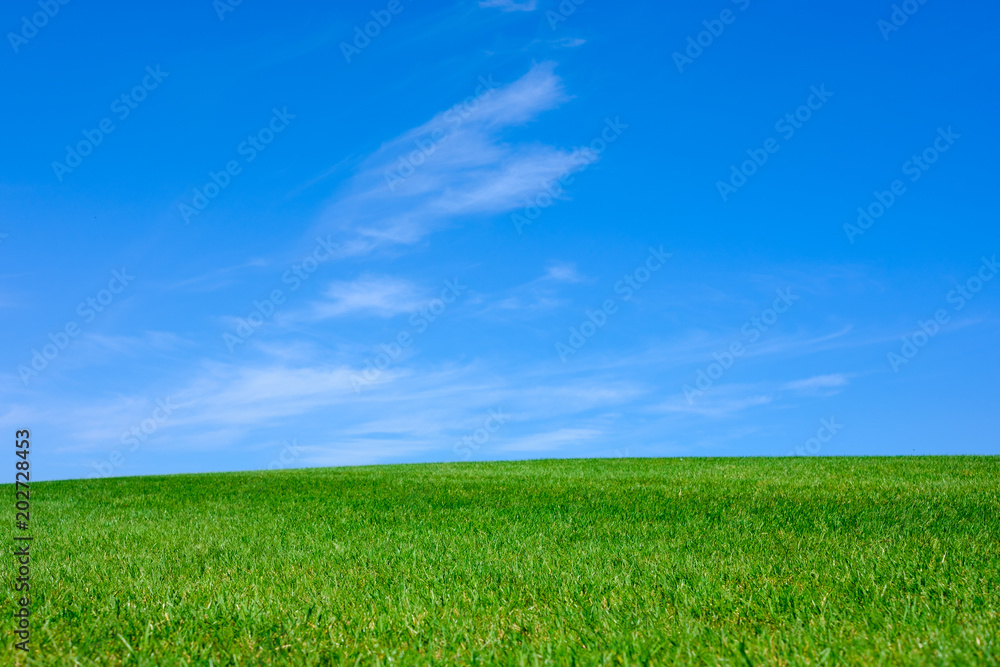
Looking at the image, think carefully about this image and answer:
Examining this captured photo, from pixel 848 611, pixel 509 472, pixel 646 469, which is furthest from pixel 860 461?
pixel 848 611

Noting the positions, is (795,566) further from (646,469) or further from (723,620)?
(646,469)

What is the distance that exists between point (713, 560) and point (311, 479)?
1416cm

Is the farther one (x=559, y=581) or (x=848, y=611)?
(x=559, y=581)

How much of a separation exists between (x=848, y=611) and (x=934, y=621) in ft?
1.72

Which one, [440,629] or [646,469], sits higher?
[646,469]

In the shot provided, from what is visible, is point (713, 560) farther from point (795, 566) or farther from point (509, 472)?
point (509, 472)

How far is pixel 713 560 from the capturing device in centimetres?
687

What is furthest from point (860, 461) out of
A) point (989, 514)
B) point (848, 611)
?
point (848, 611)

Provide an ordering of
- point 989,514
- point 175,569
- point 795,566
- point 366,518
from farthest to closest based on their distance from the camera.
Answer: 1. point 366,518
2. point 989,514
3. point 175,569
4. point 795,566

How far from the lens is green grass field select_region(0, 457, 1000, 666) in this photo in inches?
177

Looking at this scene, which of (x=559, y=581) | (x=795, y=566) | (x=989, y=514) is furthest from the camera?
(x=989, y=514)

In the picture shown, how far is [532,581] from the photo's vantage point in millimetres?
6160

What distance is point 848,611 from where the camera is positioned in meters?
5.07

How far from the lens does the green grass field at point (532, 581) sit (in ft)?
14.7
